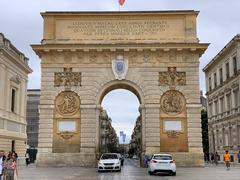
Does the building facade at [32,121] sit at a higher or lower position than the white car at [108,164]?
higher

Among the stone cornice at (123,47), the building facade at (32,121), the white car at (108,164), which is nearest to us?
the white car at (108,164)

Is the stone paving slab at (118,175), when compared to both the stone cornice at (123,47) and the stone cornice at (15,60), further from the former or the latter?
the stone cornice at (15,60)

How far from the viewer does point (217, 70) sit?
49.2 meters

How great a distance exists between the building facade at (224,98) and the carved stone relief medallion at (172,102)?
11209 millimetres

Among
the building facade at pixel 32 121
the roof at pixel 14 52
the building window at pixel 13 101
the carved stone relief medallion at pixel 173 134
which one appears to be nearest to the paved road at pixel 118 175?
the carved stone relief medallion at pixel 173 134

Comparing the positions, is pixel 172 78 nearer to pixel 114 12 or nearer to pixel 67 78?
pixel 114 12

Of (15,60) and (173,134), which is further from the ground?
(15,60)

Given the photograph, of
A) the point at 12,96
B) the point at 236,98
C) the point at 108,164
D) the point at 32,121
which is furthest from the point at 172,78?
the point at 32,121

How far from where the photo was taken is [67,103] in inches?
1226

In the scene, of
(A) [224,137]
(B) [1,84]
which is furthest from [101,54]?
(A) [224,137]

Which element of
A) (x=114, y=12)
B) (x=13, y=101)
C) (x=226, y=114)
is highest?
(x=114, y=12)

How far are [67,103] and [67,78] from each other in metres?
2.00

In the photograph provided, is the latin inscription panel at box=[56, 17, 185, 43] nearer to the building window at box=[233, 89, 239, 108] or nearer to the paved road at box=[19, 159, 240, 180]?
the paved road at box=[19, 159, 240, 180]

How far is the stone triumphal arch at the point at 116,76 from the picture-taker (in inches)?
1196
